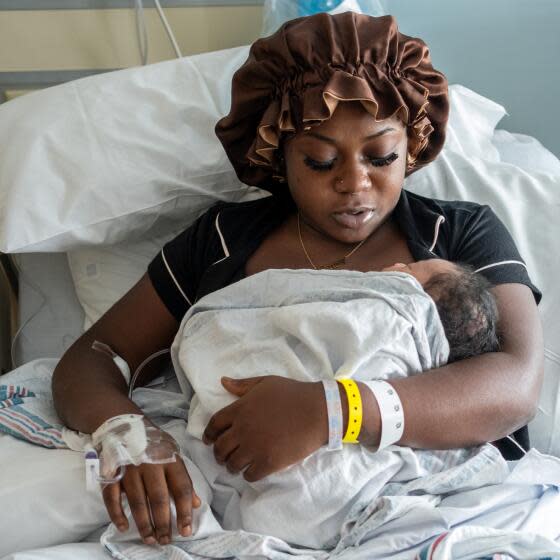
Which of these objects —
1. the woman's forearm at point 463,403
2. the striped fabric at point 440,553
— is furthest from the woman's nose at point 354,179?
the striped fabric at point 440,553

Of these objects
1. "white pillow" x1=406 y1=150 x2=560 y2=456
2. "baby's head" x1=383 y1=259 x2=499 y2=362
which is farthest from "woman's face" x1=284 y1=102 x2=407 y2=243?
"white pillow" x1=406 y1=150 x2=560 y2=456

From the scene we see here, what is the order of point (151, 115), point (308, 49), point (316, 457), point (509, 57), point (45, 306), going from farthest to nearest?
point (509, 57) < point (45, 306) < point (151, 115) < point (308, 49) < point (316, 457)

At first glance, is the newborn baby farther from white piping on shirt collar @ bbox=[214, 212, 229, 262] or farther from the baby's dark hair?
white piping on shirt collar @ bbox=[214, 212, 229, 262]

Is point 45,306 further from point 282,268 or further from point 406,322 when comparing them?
point 406,322

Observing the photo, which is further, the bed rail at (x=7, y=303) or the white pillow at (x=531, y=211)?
the bed rail at (x=7, y=303)

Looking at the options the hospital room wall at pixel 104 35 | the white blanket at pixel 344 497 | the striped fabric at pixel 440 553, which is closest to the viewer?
the striped fabric at pixel 440 553

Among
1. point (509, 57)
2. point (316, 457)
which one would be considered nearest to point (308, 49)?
point (316, 457)

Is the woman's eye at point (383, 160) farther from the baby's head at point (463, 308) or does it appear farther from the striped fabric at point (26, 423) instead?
the striped fabric at point (26, 423)

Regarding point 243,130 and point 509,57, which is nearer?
point 243,130

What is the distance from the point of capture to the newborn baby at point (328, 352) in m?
1.28

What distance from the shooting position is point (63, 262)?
2178 millimetres

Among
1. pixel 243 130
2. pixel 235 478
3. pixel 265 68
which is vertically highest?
pixel 265 68

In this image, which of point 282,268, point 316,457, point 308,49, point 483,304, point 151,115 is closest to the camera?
point 316,457

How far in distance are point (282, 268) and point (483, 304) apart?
1.47 feet
